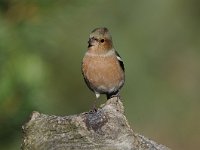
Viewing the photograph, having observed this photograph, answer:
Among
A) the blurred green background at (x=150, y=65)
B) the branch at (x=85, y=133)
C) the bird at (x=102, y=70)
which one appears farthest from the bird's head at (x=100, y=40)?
the blurred green background at (x=150, y=65)

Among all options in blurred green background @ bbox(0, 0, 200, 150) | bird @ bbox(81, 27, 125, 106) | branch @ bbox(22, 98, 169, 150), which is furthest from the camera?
blurred green background @ bbox(0, 0, 200, 150)

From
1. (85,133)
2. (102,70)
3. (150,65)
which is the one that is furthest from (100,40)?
(150,65)

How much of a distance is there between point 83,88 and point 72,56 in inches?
27.2

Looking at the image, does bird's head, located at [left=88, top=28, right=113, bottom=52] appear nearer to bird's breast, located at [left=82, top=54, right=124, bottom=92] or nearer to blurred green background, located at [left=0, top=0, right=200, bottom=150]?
bird's breast, located at [left=82, top=54, right=124, bottom=92]

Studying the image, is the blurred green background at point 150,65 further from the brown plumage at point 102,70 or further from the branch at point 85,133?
the branch at point 85,133

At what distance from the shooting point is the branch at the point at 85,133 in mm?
4371

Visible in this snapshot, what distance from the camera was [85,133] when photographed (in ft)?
14.6

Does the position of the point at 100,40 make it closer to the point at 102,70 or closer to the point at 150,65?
the point at 102,70

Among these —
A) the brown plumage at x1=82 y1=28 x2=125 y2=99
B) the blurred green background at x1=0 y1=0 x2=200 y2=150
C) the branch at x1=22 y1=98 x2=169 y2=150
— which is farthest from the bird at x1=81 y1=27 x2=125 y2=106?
the blurred green background at x1=0 y1=0 x2=200 y2=150

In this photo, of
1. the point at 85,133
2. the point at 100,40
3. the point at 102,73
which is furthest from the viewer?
the point at 102,73

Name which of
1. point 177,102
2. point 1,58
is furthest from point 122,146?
point 177,102

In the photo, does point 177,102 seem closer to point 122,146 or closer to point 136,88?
point 136,88

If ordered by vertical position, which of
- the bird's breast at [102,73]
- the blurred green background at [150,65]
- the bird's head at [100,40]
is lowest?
the bird's breast at [102,73]

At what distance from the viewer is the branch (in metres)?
4.37
